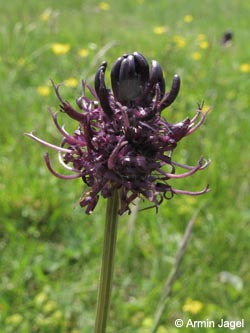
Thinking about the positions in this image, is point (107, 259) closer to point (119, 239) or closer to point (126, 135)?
point (126, 135)

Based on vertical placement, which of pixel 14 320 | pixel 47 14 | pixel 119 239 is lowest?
pixel 14 320

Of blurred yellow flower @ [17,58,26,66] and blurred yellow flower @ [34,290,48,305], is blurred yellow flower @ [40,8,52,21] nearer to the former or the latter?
blurred yellow flower @ [17,58,26,66]

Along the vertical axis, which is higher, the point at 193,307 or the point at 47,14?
the point at 47,14

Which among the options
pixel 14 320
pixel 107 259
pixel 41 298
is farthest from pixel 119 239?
pixel 107 259

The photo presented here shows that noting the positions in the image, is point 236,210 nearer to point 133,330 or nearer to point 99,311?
point 133,330

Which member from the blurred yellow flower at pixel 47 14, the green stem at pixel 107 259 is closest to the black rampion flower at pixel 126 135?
the green stem at pixel 107 259

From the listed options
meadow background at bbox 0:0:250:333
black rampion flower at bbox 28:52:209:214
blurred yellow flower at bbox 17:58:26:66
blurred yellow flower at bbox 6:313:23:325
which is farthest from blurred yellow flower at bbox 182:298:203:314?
blurred yellow flower at bbox 17:58:26:66

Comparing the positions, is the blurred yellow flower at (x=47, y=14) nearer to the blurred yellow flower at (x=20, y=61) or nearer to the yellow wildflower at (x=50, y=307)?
the blurred yellow flower at (x=20, y=61)
